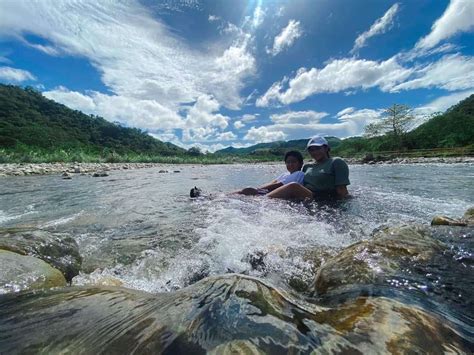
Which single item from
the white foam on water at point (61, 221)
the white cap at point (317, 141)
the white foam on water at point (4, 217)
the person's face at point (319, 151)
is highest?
the white cap at point (317, 141)

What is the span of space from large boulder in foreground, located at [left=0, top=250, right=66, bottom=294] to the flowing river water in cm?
19

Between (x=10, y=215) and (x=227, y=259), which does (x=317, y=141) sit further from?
(x=10, y=215)

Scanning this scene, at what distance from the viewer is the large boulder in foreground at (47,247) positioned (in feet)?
7.87

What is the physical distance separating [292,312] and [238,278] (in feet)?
1.13

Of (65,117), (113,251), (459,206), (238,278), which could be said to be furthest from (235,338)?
(65,117)

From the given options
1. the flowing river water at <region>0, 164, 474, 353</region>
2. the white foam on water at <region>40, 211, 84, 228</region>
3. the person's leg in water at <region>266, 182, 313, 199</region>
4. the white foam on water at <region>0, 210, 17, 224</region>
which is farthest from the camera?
the person's leg in water at <region>266, 182, 313, 199</region>

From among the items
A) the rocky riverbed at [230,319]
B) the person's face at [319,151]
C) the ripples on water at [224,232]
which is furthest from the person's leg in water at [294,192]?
the rocky riverbed at [230,319]

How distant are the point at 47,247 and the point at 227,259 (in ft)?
5.83

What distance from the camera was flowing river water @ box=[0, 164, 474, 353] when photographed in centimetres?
106

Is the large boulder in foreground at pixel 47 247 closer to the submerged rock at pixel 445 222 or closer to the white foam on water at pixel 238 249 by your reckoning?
the white foam on water at pixel 238 249

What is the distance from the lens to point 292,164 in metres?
7.00

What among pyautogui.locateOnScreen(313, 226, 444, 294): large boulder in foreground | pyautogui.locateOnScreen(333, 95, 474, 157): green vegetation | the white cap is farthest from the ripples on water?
pyautogui.locateOnScreen(333, 95, 474, 157): green vegetation

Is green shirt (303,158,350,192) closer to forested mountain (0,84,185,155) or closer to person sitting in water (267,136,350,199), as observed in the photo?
person sitting in water (267,136,350,199)

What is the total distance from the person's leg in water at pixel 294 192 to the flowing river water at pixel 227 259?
0.29 metres
